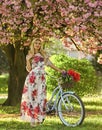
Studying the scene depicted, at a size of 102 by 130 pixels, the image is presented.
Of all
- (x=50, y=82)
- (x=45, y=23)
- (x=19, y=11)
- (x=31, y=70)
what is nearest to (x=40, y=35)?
(x=45, y=23)

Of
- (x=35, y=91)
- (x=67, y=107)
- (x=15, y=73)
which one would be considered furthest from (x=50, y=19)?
(x=15, y=73)

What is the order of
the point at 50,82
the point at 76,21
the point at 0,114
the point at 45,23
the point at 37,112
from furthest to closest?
the point at 50,82, the point at 0,114, the point at 45,23, the point at 76,21, the point at 37,112

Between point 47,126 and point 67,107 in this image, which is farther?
point 47,126

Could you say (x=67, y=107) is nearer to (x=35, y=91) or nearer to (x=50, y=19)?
(x=35, y=91)

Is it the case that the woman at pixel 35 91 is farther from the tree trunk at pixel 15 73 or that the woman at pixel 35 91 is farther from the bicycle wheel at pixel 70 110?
the tree trunk at pixel 15 73

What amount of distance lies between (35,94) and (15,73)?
7.69 meters

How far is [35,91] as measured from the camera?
11.2m

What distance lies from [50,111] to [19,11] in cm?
255

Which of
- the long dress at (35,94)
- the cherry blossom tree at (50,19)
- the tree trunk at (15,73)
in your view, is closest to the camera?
the long dress at (35,94)

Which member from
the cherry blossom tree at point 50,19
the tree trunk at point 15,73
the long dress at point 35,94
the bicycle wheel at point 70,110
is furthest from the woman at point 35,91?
the tree trunk at point 15,73

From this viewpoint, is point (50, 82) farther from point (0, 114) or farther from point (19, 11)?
point (19, 11)

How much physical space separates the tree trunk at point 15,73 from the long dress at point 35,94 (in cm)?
733

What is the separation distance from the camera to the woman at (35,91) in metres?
11.2

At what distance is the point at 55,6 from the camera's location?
1225 centimetres
